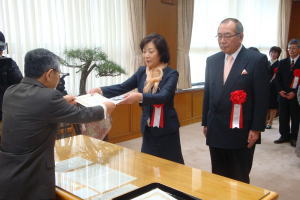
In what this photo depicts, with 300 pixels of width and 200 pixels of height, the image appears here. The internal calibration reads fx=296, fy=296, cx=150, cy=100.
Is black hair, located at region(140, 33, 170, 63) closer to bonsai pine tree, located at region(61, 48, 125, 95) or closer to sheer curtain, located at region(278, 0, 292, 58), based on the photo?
bonsai pine tree, located at region(61, 48, 125, 95)

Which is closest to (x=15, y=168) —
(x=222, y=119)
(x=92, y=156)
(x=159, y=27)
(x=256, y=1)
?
(x=92, y=156)

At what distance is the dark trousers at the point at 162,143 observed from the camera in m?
2.06

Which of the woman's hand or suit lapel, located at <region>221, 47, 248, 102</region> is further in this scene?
suit lapel, located at <region>221, 47, 248, 102</region>

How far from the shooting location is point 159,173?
5.29ft

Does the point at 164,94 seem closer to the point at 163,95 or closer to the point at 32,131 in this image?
the point at 163,95

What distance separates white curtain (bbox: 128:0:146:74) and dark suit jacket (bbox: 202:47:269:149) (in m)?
2.51

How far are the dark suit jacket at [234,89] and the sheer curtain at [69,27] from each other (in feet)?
A: 7.67

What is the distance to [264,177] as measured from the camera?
335cm

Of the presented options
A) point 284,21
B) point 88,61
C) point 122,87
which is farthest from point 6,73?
point 284,21

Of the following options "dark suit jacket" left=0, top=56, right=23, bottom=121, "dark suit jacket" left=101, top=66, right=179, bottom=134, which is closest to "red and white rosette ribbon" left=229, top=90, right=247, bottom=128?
"dark suit jacket" left=101, top=66, right=179, bottom=134

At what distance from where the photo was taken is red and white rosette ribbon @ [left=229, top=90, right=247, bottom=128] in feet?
6.50

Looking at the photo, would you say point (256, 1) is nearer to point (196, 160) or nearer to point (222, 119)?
point (196, 160)

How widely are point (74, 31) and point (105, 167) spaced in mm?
2723

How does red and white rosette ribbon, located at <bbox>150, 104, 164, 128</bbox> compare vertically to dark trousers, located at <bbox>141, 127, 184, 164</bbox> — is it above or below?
above
